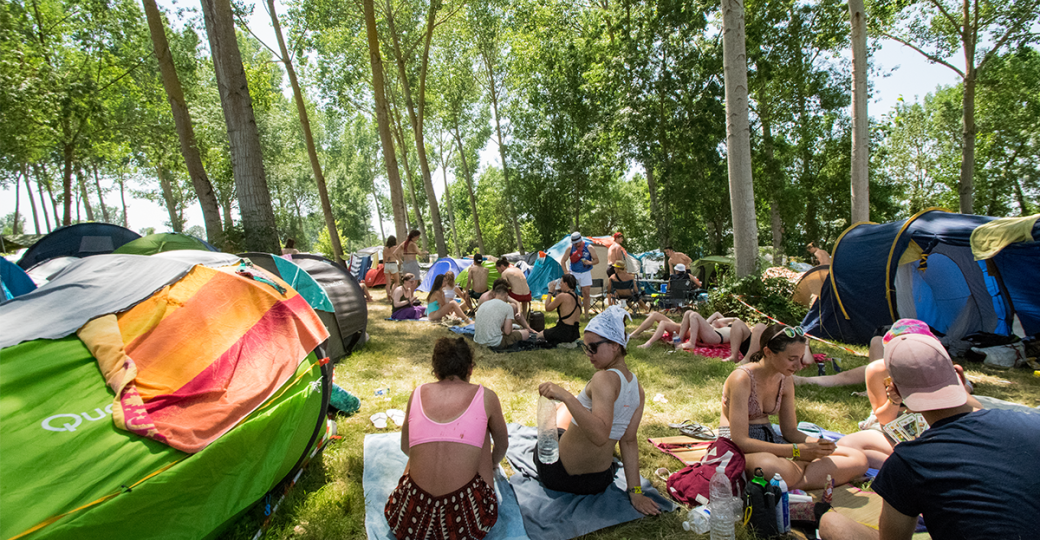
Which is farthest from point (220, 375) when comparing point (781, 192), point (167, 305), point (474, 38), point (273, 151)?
point (273, 151)

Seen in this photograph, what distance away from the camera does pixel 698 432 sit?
4.36m

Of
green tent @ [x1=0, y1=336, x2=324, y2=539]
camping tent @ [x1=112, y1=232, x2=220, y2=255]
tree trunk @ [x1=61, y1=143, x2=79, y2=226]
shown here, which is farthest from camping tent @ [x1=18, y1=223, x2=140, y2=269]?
tree trunk @ [x1=61, y1=143, x2=79, y2=226]

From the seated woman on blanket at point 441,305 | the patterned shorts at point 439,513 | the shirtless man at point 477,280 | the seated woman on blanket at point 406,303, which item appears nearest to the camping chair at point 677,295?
the shirtless man at point 477,280

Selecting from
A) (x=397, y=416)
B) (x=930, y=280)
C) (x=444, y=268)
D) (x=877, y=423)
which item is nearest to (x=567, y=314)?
(x=397, y=416)

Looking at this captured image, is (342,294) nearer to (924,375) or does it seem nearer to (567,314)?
(567,314)

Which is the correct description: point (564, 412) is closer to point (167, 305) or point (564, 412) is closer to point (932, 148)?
point (167, 305)

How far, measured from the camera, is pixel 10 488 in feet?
6.37

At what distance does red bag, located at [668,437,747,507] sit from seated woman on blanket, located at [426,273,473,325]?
6584 millimetres

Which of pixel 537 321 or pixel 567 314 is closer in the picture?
pixel 567 314

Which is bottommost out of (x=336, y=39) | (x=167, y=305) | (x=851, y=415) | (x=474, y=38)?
(x=851, y=415)

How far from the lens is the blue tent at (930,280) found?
611 cm

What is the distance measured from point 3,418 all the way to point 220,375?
0.92 metres

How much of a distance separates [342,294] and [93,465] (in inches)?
187

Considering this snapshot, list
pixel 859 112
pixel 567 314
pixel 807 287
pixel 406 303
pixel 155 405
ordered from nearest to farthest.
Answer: pixel 155 405 → pixel 567 314 → pixel 807 287 → pixel 859 112 → pixel 406 303
